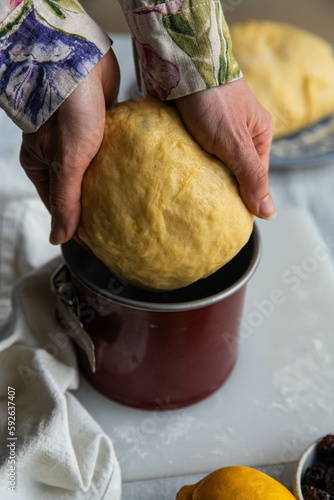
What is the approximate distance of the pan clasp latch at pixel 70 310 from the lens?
Answer: 0.85m

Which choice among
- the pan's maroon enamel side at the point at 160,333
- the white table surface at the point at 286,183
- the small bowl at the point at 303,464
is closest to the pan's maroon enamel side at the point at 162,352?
the pan's maroon enamel side at the point at 160,333

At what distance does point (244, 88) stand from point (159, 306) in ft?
1.06

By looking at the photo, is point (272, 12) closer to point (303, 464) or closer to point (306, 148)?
point (306, 148)

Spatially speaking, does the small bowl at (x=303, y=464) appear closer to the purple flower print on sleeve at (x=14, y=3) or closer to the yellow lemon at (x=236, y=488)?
the yellow lemon at (x=236, y=488)

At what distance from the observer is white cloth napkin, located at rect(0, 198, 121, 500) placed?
74 cm

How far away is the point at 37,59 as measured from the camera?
0.64 m

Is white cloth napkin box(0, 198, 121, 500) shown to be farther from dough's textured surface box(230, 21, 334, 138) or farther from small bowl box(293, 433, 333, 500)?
dough's textured surface box(230, 21, 334, 138)

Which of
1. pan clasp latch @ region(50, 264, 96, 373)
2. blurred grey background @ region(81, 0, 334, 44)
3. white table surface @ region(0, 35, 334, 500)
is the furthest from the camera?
blurred grey background @ region(81, 0, 334, 44)

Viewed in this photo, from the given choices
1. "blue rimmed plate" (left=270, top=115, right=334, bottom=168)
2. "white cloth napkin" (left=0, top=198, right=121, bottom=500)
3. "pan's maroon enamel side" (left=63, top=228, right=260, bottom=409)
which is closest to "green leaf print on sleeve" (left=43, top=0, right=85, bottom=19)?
"pan's maroon enamel side" (left=63, top=228, right=260, bottom=409)

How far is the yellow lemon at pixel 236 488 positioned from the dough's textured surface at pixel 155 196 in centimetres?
28

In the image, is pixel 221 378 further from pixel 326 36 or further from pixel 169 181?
pixel 326 36

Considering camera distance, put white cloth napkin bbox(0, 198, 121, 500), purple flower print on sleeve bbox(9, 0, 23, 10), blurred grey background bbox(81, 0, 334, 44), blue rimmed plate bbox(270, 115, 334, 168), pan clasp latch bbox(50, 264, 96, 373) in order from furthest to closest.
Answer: blurred grey background bbox(81, 0, 334, 44)
blue rimmed plate bbox(270, 115, 334, 168)
pan clasp latch bbox(50, 264, 96, 373)
white cloth napkin bbox(0, 198, 121, 500)
purple flower print on sleeve bbox(9, 0, 23, 10)

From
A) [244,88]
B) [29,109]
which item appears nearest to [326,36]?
[244,88]

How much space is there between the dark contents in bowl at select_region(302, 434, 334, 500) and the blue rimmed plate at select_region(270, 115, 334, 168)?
2.84ft
